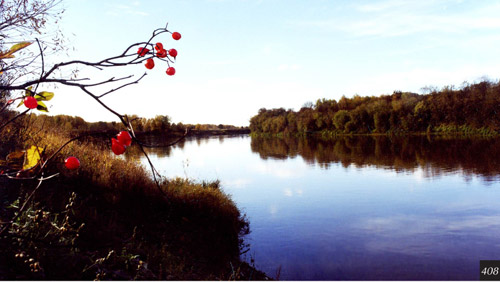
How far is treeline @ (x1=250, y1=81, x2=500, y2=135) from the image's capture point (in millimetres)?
48188

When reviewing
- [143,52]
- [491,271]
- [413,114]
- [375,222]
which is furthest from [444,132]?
[143,52]

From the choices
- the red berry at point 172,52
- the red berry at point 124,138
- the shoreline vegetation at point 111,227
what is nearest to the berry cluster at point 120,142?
the red berry at point 124,138

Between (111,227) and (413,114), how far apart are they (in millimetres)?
62563

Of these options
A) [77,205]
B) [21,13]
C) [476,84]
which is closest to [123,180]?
[77,205]

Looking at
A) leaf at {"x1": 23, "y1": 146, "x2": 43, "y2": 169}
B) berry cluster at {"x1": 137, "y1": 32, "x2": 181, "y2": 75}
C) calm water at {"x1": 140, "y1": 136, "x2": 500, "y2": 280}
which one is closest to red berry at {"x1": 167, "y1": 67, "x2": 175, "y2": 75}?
berry cluster at {"x1": 137, "y1": 32, "x2": 181, "y2": 75}

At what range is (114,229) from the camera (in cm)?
620

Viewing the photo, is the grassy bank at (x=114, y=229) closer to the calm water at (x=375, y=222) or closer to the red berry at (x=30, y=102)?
the calm water at (x=375, y=222)

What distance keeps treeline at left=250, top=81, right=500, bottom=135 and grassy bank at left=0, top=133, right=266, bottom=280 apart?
51708 mm

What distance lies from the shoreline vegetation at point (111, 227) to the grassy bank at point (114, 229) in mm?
16

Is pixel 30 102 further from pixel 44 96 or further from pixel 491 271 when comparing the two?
pixel 491 271

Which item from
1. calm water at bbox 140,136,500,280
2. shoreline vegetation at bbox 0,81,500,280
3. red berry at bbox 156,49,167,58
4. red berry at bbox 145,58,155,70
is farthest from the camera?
calm water at bbox 140,136,500,280

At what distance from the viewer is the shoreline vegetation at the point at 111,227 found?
4.20m

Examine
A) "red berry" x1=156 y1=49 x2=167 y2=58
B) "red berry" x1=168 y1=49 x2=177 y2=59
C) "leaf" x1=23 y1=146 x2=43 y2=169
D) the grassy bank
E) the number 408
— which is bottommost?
the number 408

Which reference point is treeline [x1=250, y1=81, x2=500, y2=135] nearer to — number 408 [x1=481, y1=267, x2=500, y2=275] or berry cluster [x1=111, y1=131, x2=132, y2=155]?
number 408 [x1=481, y1=267, x2=500, y2=275]
